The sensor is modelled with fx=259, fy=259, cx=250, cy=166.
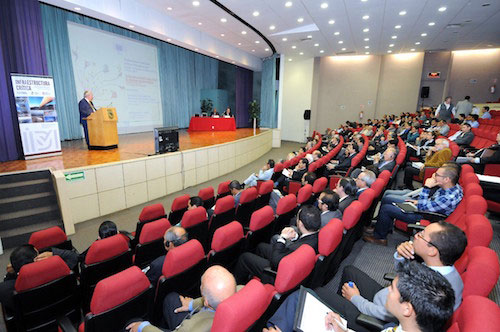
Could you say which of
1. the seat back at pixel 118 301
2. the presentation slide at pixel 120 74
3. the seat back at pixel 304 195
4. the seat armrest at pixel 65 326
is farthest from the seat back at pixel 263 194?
the presentation slide at pixel 120 74

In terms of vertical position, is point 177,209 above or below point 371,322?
below

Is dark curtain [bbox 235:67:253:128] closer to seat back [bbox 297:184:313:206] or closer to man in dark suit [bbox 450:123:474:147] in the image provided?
man in dark suit [bbox 450:123:474:147]

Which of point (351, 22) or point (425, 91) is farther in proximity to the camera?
point (425, 91)

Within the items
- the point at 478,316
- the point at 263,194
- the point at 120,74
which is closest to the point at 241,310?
the point at 478,316

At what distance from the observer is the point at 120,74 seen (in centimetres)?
965

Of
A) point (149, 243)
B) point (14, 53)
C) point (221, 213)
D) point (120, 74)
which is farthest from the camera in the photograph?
point (120, 74)

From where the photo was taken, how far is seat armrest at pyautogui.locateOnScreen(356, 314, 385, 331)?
147 cm

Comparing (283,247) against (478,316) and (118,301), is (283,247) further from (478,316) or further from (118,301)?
(478,316)

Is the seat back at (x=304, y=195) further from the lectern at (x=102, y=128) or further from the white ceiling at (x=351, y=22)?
the white ceiling at (x=351, y=22)

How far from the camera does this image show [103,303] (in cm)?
158

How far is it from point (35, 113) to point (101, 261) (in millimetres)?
4729

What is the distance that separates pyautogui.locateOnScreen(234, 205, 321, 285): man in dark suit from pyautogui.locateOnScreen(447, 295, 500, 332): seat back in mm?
1236

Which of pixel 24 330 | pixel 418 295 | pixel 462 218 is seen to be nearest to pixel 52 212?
pixel 24 330

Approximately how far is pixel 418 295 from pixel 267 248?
1.74 meters
